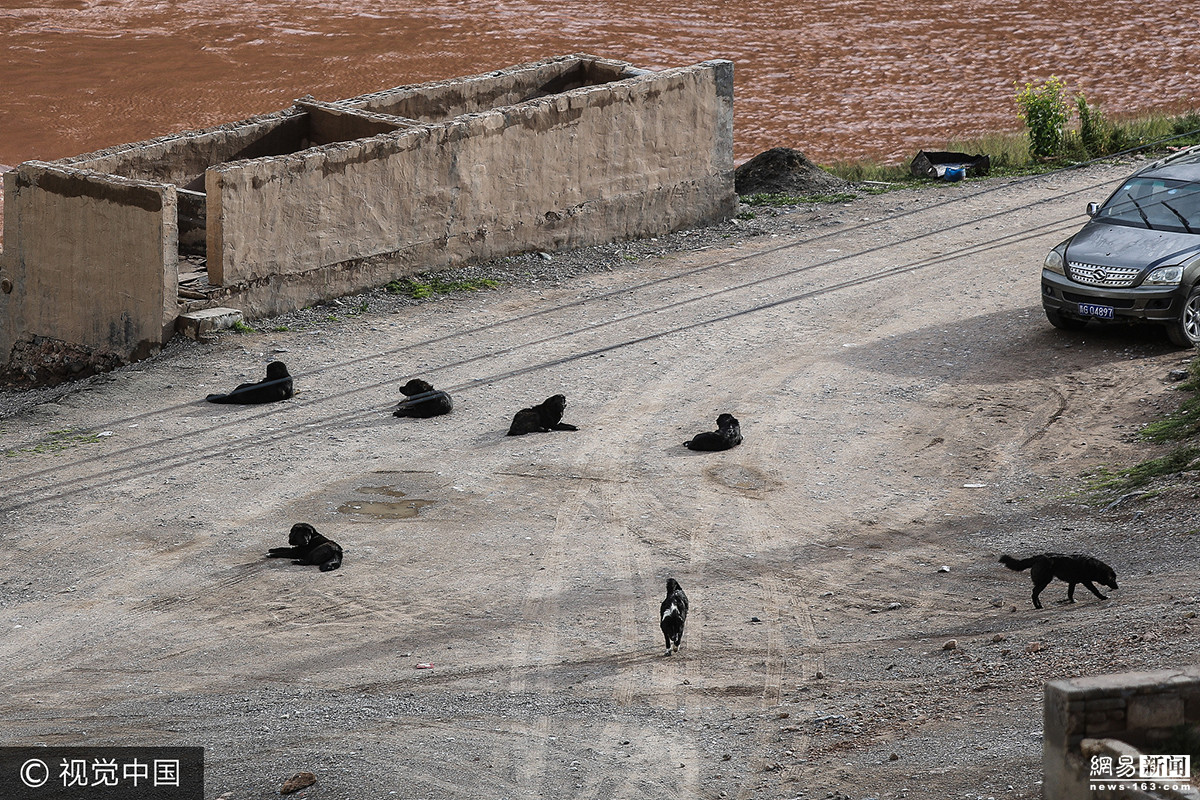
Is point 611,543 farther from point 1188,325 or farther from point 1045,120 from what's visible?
point 1045,120

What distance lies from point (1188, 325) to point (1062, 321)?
1478mm

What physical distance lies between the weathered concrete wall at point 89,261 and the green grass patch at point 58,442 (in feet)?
8.15

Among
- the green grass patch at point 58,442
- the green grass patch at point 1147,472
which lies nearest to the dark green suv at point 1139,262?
the green grass patch at point 1147,472

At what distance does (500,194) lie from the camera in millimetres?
19438

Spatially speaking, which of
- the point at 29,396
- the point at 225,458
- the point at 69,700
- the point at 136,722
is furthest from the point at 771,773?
the point at 29,396

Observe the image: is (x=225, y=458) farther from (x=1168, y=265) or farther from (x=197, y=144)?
(x=1168, y=265)

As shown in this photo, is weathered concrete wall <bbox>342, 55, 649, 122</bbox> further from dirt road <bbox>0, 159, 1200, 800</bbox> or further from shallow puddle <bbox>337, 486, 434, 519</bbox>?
shallow puddle <bbox>337, 486, 434, 519</bbox>

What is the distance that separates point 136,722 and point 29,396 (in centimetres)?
935

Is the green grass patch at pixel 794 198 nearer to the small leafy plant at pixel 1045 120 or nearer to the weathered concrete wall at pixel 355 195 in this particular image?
the weathered concrete wall at pixel 355 195

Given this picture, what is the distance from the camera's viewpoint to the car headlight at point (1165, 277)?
49.6 ft

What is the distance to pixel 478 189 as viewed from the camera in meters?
19.2

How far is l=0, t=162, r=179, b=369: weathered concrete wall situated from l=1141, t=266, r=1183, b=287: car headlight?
35.7 feet

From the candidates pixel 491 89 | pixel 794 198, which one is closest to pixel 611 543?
pixel 491 89

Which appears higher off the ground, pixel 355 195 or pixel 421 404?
pixel 355 195
